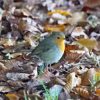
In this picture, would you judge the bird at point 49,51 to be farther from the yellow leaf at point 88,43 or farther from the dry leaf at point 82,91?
the dry leaf at point 82,91

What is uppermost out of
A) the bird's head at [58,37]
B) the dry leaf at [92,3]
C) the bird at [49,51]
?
the dry leaf at [92,3]

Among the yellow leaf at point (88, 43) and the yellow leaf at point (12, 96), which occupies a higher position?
the yellow leaf at point (88, 43)

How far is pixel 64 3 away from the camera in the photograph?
7.66 metres

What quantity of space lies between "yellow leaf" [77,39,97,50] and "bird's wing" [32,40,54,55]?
665 mm

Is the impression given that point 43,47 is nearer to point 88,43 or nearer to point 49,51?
point 49,51

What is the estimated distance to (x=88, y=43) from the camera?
5715mm

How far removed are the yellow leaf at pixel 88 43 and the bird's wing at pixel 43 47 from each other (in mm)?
665

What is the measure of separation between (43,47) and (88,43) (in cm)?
83

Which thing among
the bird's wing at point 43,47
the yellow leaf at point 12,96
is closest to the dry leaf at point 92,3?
the bird's wing at point 43,47

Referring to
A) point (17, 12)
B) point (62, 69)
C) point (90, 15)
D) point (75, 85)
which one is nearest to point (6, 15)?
point (17, 12)

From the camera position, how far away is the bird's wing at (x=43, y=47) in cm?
502

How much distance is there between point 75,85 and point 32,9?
9.02ft

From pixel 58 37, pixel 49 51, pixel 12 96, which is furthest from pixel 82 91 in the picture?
pixel 58 37

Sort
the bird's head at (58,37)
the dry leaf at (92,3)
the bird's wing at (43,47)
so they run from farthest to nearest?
1. the dry leaf at (92,3)
2. the bird's head at (58,37)
3. the bird's wing at (43,47)
